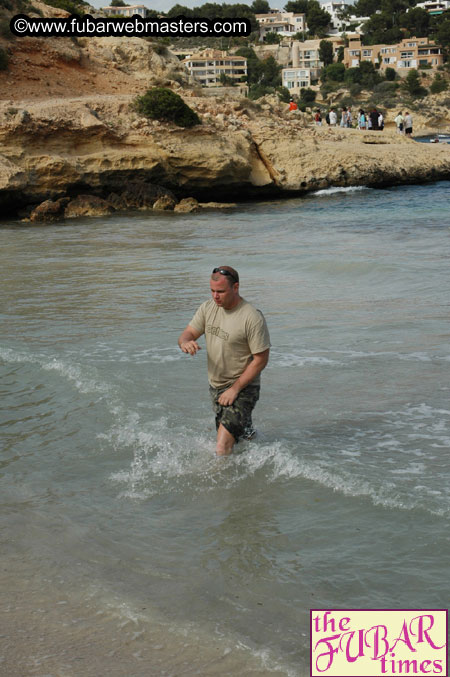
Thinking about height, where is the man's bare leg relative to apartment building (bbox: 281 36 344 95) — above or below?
below

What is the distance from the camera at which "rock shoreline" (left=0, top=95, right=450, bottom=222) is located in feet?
75.8

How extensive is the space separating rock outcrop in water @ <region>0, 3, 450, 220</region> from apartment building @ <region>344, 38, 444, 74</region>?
115 metres

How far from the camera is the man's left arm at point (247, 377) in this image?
5363 millimetres

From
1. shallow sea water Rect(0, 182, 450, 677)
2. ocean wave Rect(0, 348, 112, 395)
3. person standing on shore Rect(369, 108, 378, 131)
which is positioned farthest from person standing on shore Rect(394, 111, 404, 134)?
ocean wave Rect(0, 348, 112, 395)

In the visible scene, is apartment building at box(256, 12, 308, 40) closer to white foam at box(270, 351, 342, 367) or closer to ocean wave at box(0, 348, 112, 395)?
white foam at box(270, 351, 342, 367)

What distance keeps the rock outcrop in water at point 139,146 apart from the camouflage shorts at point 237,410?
711 inches

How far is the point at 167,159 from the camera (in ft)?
82.0

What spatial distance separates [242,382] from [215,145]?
70.1 feet

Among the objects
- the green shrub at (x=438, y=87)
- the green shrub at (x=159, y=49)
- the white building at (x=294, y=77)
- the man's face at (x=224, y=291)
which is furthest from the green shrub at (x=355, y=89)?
the man's face at (x=224, y=291)

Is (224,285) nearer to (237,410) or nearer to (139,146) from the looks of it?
(237,410)

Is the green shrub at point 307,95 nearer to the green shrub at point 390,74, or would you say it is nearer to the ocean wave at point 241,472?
the green shrub at point 390,74

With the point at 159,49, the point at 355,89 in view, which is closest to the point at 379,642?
the point at 159,49

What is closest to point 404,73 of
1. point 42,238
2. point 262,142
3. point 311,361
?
point 262,142

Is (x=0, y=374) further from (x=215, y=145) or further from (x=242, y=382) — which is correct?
(x=215, y=145)
